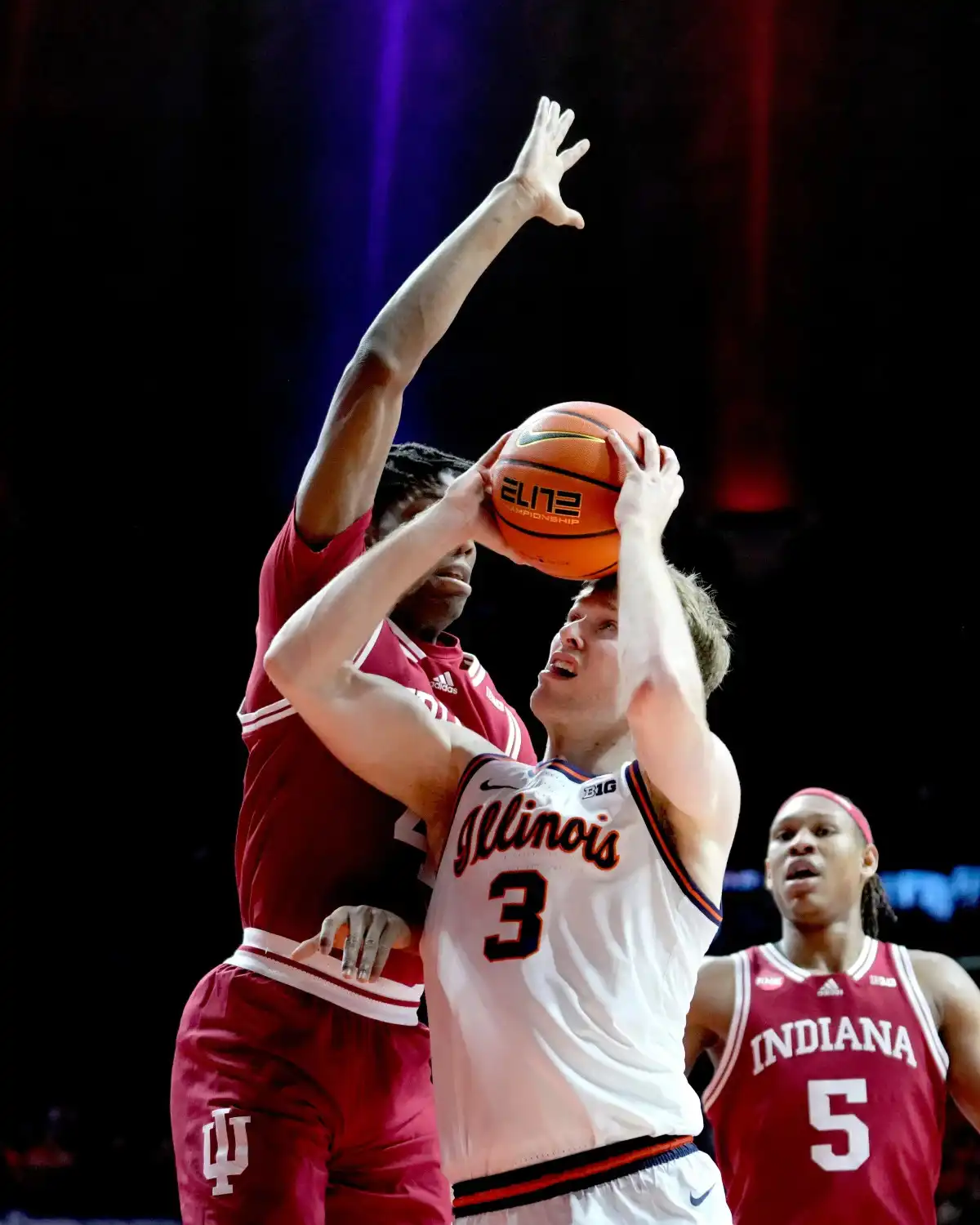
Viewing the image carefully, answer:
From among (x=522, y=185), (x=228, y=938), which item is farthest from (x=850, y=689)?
(x=522, y=185)

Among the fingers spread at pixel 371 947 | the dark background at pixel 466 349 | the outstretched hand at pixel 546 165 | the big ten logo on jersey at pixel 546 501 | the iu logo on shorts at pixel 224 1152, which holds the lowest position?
the iu logo on shorts at pixel 224 1152

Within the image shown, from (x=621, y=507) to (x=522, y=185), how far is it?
1.16 meters

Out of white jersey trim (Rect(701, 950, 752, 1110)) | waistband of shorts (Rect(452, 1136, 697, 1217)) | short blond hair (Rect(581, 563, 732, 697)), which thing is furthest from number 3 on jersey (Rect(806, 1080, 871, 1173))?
waistband of shorts (Rect(452, 1136, 697, 1217))

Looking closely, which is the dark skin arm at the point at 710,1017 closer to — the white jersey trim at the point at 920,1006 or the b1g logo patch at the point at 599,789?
the white jersey trim at the point at 920,1006

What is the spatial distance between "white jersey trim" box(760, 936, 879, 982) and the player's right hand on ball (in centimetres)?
240

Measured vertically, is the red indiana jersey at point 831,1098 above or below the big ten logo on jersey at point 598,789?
below

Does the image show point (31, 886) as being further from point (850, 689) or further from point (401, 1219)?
point (401, 1219)

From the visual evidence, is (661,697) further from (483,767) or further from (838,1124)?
(838,1124)

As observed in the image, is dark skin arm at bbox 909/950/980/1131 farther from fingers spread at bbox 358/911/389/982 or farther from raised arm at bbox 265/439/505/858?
fingers spread at bbox 358/911/389/982

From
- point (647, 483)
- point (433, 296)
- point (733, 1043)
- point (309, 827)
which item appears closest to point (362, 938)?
point (309, 827)

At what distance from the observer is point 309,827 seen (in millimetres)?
2893

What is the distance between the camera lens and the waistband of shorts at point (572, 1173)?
91.8 inches

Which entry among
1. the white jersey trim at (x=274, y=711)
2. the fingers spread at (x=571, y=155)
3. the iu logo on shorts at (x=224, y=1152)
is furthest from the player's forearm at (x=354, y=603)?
the fingers spread at (x=571, y=155)

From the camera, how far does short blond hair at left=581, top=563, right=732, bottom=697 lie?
2.88 metres
